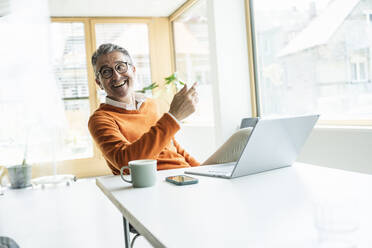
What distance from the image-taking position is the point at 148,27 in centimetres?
577

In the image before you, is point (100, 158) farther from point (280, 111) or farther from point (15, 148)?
point (280, 111)

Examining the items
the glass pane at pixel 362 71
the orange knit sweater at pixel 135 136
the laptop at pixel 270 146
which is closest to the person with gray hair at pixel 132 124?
the orange knit sweater at pixel 135 136

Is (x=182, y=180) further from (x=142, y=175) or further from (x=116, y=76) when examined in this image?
(x=116, y=76)

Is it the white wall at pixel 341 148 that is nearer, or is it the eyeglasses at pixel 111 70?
Answer: the eyeglasses at pixel 111 70

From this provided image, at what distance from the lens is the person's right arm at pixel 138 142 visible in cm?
141

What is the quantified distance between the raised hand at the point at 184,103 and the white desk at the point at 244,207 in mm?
281

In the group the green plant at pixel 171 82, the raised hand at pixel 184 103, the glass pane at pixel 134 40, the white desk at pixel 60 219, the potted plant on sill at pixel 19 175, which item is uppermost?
the glass pane at pixel 134 40

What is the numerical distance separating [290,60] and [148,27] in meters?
3.01

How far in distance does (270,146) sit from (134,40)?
4.88m

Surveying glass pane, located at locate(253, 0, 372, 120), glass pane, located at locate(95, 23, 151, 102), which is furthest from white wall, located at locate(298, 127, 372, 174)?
glass pane, located at locate(95, 23, 151, 102)

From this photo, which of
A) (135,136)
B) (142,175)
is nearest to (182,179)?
(142,175)

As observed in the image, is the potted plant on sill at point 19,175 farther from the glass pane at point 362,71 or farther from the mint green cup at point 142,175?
the mint green cup at point 142,175

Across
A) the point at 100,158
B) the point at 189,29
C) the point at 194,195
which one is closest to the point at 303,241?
the point at 194,195

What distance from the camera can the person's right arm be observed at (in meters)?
1.41
